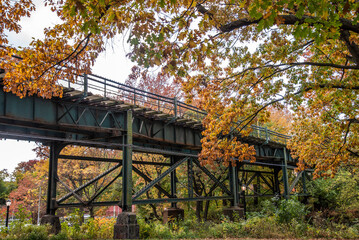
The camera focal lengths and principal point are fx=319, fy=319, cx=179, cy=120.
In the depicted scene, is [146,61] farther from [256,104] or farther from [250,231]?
[250,231]

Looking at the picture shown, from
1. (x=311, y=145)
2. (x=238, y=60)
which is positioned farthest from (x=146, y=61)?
(x=311, y=145)

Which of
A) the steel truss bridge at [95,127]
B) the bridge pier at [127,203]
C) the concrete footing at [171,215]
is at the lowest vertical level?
the concrete footing at [171,215]

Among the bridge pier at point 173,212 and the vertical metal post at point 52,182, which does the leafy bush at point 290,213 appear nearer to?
the bridge pier at point 173,212

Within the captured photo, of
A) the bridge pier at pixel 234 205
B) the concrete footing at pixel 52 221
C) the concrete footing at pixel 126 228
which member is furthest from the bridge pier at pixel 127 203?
the bridge pier at pixel 234 205

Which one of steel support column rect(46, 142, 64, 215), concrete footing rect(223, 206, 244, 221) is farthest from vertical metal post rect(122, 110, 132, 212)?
concrete footing rect(223, 206, 244, 221)

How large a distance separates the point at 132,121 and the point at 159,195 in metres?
14.3

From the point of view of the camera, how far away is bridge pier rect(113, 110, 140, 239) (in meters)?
A: 14.3

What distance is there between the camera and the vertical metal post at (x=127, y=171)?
1519cm

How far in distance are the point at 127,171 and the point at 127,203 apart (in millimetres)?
1504

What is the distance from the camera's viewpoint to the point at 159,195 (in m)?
29.0

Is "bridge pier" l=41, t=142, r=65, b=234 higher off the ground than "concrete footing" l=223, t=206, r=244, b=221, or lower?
higher

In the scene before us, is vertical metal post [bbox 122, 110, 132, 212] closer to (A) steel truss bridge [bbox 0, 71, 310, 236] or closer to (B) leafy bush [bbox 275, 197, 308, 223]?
(A) steel truss bridge [bbox 0, 71, 310, 236]

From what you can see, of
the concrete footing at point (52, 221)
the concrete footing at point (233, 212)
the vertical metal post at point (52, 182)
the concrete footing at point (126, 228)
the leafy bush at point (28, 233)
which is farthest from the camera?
the concrete footing at point (233, 212)

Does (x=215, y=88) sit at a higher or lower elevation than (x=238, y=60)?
lower
